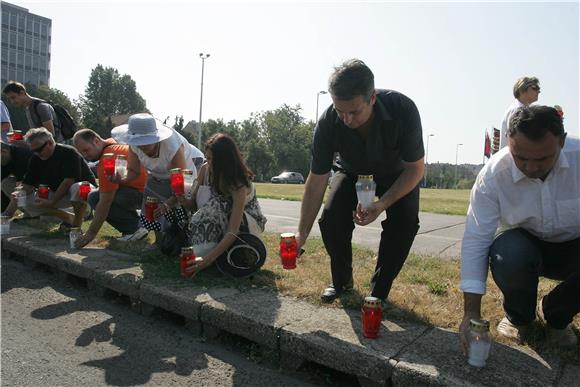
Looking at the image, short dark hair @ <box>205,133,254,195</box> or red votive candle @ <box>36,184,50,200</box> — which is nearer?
short dark hair @ <box>205,133,254,195</box>

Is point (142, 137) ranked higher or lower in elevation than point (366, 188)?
higher

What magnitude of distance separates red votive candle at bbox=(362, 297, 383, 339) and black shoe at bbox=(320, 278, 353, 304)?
26.8 inches

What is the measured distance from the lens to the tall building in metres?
71.0

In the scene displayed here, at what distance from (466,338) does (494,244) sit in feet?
2.07

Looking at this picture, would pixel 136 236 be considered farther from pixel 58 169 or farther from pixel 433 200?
pixel 433 200

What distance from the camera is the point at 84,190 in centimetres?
538

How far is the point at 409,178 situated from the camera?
2.89m

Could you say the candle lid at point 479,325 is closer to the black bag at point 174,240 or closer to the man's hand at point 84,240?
the black bag at point 174,240

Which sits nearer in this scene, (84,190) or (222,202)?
(222,202)

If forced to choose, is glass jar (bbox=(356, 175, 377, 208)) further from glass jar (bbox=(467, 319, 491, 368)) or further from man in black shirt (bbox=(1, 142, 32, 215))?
man in black shirt (bbox=(1, 142, 32, 215))

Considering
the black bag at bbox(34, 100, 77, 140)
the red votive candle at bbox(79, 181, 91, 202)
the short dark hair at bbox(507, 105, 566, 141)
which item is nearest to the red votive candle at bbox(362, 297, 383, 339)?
the short dark hair at bbox(507, 105, 566, 141)

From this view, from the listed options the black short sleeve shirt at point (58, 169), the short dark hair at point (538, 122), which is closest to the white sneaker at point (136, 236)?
the black short sleeve shirt at point (58, 169)

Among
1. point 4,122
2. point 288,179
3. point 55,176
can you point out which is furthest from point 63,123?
point 288,179

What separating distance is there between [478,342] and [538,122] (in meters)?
1.08
